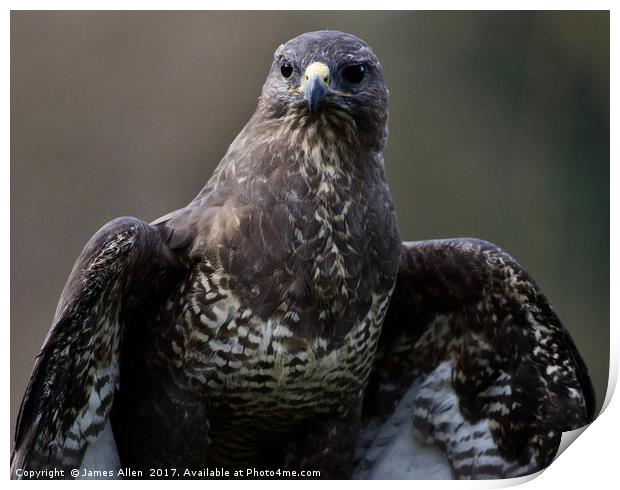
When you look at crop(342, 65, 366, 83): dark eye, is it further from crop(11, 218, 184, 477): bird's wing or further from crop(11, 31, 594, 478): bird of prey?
crop(11, 218, 184, 477): bird's wing

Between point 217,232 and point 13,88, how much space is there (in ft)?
3.12

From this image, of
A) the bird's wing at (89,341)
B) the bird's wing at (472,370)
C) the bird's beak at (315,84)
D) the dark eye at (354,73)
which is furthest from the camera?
the bird's wing at (472,370)

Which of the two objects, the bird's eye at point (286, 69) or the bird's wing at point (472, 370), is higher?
the bird's eye at point (286, 69)

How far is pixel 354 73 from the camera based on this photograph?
4047 mm

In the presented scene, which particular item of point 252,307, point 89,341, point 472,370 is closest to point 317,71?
point 252,307

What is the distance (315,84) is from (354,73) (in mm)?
228

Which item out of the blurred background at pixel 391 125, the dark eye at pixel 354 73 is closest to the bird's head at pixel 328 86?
the dark eye at pixel 354 73

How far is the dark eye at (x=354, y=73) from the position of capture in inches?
158

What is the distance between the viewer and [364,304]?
4074 millimetres

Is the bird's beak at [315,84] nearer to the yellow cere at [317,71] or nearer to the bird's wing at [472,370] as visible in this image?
the yellow cere at [317,71]
